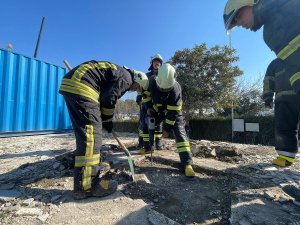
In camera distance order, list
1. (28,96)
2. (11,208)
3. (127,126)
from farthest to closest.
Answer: (127,126)
(28,96)
(11,208)

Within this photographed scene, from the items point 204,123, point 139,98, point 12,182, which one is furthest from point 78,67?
point 204,123

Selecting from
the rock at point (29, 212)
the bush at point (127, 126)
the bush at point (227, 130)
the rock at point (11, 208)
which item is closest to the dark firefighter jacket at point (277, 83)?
the rock at point (29, 212)

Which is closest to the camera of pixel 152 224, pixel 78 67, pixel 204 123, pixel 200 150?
pixel 152 224

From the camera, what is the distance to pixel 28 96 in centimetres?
616

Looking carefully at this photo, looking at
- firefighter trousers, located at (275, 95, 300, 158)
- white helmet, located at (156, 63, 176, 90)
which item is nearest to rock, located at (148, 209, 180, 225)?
white helmet, located at (156, 63, 176, 90)

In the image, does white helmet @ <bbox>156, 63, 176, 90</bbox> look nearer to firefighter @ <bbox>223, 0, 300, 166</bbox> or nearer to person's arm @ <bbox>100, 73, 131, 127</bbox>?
person's arm @ <bbox>100, 73, 131, 127</bbox>

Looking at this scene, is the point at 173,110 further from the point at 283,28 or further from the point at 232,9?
the point at 283,28

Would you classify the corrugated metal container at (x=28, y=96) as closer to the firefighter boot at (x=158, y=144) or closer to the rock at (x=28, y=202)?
the firefighter boot at (x=158, y=144)

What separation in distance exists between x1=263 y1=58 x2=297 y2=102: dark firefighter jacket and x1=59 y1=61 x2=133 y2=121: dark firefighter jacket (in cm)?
205

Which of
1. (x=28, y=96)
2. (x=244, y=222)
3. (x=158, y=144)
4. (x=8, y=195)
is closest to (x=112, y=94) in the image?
(x=8, y=195)

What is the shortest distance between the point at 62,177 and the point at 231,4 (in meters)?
2.83

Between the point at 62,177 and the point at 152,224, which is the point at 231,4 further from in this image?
the point at 62,177

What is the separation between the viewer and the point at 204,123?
1142cm

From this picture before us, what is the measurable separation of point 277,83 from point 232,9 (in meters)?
1.36
